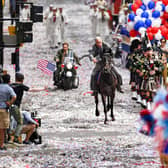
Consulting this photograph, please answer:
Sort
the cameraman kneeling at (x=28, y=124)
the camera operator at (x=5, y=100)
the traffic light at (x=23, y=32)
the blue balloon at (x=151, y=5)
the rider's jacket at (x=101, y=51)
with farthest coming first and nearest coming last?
the blue balloon at (x=151, y=5), the traffic light at (x=23, y=32), the rider's jacket at (x=101, y=51), the cameraman kneeling at (x=28, y=124), the camera operator at (x=5, y=100)

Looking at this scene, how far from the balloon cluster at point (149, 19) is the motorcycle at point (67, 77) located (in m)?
2.53

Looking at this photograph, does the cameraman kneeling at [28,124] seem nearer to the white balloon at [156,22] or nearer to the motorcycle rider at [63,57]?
the motorcycle rider at [63,57]

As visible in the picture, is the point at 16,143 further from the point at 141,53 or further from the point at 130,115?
the point at 141,53

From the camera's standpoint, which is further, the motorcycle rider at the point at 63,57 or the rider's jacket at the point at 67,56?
the rider's jacket at the point at 67,56

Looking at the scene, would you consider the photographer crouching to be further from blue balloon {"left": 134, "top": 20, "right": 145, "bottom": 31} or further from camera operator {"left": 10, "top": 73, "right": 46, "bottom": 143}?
blue balloon {"left": 134, "top": 20, "right": 145, "bottom": 31}

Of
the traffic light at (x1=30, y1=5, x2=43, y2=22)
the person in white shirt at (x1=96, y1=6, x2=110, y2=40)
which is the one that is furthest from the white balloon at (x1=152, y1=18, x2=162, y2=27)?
the person in white shirt at (x1=96, y1=6, x2=110, y2=40)

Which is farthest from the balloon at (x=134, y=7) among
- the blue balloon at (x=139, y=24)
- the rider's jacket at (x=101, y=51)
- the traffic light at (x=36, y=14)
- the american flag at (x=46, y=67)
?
the rider's jacket at (x=101, y=51)

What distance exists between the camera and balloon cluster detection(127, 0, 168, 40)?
23594 mm

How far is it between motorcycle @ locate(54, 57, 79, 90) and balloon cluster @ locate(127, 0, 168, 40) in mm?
2526

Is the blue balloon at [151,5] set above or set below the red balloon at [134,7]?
above

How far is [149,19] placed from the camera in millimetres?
23750

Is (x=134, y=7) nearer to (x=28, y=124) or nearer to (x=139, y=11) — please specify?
(x=139, y=11)

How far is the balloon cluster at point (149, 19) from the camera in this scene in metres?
23.6

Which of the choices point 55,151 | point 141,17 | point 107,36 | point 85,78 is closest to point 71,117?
point 55,151
